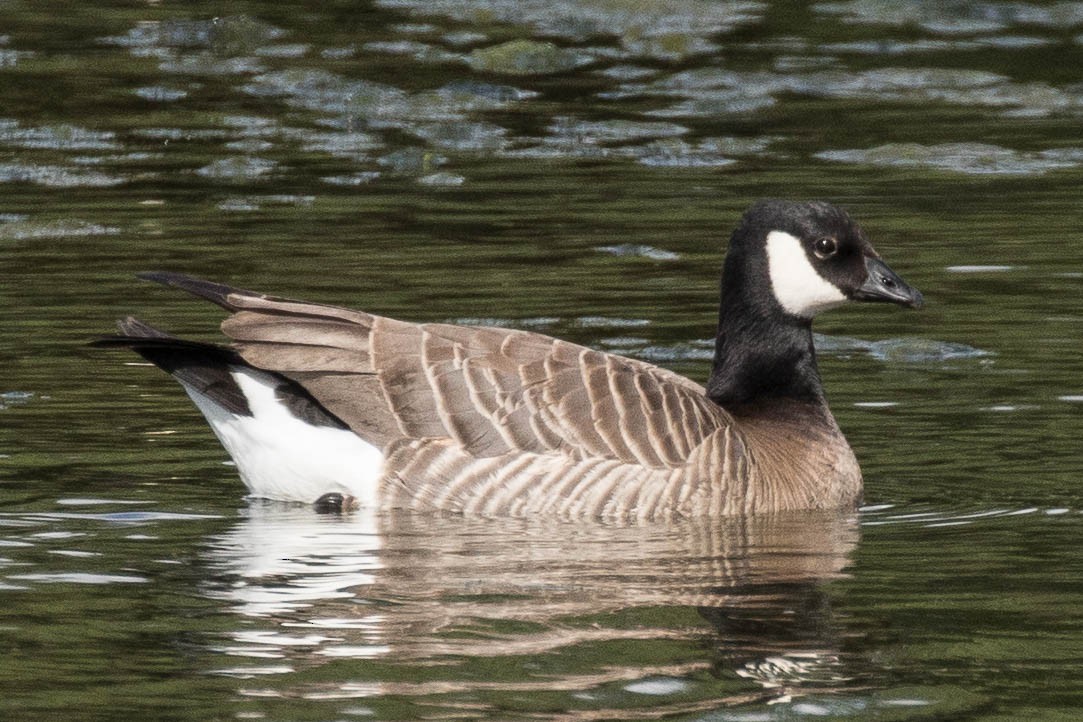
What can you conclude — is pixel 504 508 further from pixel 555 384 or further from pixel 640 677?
pixel 640 677

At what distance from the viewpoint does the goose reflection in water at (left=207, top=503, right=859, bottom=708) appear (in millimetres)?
7266

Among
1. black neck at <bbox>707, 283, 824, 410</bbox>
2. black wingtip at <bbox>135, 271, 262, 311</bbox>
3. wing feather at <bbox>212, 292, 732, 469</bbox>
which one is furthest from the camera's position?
black neck at <bbox>707, 283, 824, 410</bbox>

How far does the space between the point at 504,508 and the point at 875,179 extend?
912 centimetres

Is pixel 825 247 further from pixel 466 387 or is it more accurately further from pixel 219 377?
pixel 219 377

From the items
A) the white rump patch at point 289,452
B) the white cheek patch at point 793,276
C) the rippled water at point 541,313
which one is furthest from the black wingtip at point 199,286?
the white cheek patch at point 793,276

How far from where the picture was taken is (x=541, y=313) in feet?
44.2

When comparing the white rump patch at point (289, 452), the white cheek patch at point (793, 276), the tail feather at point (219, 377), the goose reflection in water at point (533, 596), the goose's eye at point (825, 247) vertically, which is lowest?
the goose reflection in water at point (533, 596)

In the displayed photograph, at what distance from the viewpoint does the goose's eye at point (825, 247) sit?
10.5 m

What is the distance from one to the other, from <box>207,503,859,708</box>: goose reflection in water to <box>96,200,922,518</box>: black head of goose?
14 cm

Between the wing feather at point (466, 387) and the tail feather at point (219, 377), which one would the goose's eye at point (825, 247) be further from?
the tail feather at point (219, 377)

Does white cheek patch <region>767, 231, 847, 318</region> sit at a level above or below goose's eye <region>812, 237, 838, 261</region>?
below

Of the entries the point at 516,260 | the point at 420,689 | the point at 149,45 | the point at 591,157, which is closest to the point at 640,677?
the point at 420,689

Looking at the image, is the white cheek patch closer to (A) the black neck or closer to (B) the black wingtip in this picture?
(A) the black neck

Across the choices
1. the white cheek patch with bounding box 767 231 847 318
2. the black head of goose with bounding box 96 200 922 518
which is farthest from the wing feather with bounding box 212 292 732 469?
the white cheek patch with bounding box 767 231 847 318
